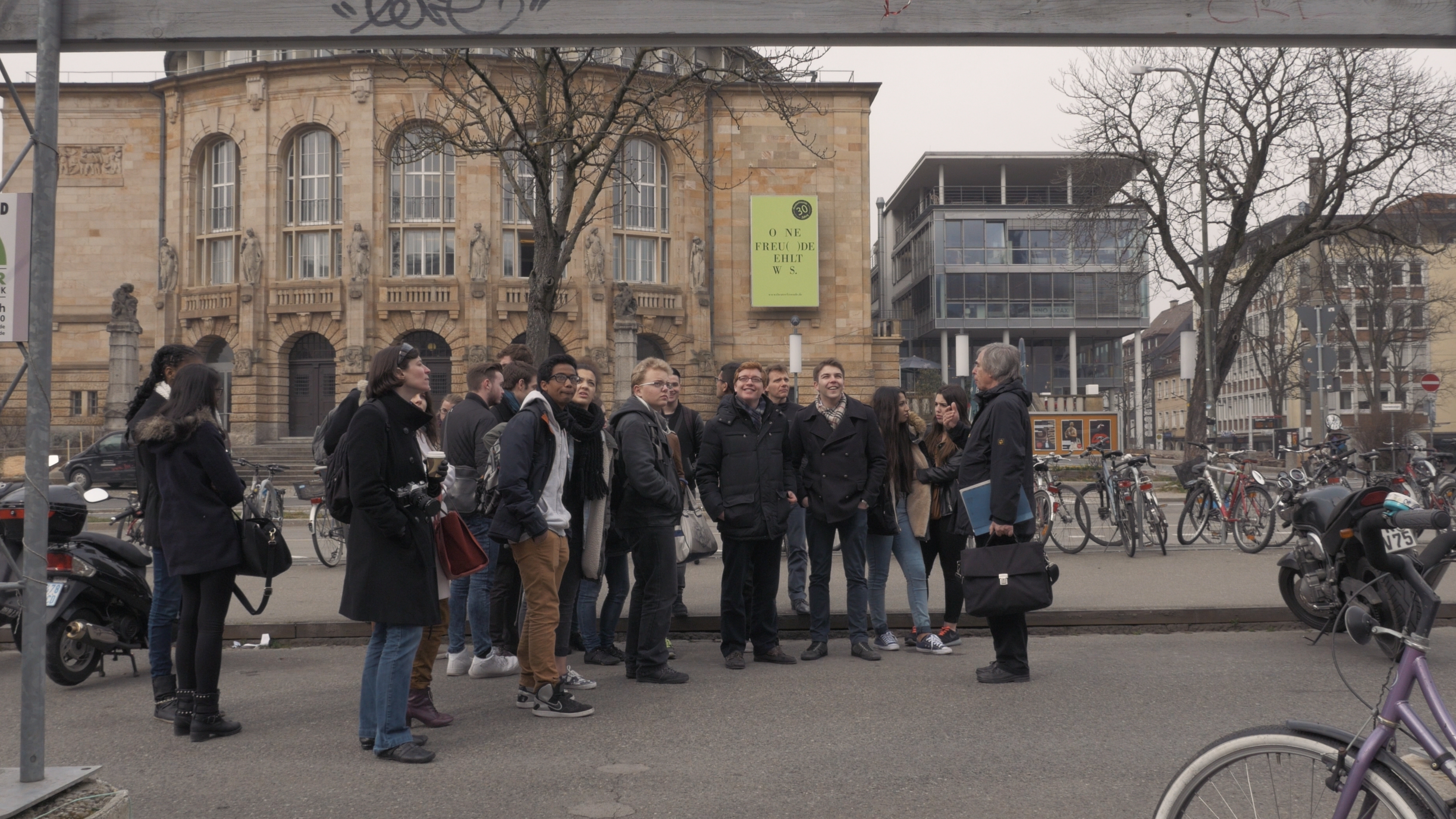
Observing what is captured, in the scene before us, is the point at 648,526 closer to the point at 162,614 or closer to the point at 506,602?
the point at 506,602

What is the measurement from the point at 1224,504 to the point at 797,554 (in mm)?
7218

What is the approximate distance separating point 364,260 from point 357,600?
130 ft

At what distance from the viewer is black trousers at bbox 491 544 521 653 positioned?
7.10 m

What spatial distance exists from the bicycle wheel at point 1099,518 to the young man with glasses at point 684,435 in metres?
5.95

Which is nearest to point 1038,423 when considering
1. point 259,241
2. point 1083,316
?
point 259,241

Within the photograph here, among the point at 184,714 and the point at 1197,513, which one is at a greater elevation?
the point at 1197,513

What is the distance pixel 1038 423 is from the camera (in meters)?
28.3

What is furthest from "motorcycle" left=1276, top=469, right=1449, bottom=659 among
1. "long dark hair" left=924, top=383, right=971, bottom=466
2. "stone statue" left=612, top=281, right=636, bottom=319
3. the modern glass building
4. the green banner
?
the modern glass building

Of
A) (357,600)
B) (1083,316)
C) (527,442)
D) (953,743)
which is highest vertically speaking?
(1083,316)

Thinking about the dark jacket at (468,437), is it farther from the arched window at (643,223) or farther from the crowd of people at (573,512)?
the arched window at (643,223)

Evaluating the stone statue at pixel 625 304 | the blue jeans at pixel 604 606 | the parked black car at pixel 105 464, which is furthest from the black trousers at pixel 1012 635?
the stone statue at pixel 625 304

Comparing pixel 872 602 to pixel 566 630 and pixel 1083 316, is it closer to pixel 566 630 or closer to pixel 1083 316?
pixel 566 630

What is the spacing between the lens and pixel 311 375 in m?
44.2

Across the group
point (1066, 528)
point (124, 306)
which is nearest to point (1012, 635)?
point (1066, 528)
